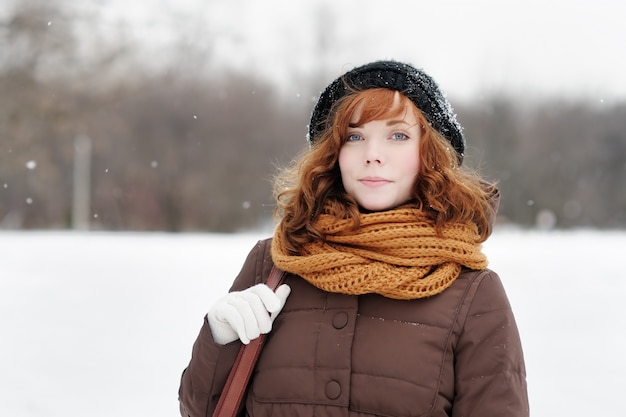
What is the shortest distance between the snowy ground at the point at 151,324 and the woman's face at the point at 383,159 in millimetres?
2564

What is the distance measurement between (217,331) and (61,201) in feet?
51.8

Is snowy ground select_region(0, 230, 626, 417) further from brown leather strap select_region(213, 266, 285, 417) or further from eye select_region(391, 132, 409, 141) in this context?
eye select_region(391, 132, 409, 141)

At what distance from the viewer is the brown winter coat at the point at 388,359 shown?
142 cm

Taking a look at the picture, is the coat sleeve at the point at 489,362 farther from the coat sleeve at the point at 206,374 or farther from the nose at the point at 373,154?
the coat sleeve at the point at 206,374

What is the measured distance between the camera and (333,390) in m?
1.45

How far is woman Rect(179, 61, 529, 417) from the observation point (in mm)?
1442

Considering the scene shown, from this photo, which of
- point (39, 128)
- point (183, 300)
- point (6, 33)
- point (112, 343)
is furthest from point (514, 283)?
point (39, 128)

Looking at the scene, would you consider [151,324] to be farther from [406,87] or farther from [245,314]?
[406,87]

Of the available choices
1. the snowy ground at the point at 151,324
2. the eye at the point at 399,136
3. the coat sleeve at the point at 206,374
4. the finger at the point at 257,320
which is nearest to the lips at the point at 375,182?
the eye at the point at 399,136

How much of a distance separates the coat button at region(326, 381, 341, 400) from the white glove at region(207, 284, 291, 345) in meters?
0.20

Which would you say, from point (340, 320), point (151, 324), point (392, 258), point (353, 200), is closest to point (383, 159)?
point (353, 200)

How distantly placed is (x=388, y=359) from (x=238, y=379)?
36cm

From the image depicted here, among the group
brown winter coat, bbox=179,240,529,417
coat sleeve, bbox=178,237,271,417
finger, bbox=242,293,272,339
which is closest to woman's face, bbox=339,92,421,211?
brown winter coat, bbox=179,240,529,417

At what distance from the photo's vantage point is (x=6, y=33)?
13.8 metres
